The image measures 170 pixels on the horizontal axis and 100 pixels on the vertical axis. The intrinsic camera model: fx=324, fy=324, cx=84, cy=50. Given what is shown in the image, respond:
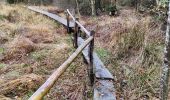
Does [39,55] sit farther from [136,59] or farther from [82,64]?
[136,59]

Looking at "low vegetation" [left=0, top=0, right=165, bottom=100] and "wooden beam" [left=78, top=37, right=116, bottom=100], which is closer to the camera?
"wooden beam" [left=78, top=37, right=116, bottom=100]

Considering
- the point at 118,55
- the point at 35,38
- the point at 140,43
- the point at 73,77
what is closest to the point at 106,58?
the point at 118,55

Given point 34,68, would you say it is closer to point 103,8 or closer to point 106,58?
point 106,58

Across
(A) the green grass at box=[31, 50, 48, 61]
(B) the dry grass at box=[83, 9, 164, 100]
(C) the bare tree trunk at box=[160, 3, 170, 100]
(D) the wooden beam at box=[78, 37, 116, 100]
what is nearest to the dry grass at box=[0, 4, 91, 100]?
(A) the green grass at box=[31, 50, 48, 61]

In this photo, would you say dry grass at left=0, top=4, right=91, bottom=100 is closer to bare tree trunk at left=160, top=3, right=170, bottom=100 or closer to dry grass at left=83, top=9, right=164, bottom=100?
dry grass at left=83, top=9, right=164, bottom=100

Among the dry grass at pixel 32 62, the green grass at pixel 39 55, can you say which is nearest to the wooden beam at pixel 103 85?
the dry grass at pixel 32 62

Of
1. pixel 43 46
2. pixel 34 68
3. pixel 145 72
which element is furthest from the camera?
pixel 43 46

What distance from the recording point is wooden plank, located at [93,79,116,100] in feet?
14.2

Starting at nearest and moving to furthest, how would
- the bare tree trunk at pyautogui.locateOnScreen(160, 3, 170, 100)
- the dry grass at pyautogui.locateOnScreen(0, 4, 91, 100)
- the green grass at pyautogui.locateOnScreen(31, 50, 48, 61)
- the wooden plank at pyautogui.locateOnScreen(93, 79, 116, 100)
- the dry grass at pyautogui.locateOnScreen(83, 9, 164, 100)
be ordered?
the bare tree trunk at pyautogui.locateOnScreen(160, 3, 170, 100) → the wooden plank at pyautogui.locateOnScreen(93, 79, 116, 100) → the dry grass at pyautogui.locateOnScreen(83, 9, 164, 100) → the dry grass at pyautogui.locateOnScreen(0, 4, 91, 100) → the green grass at pyautogui.locateOnScreen(31, 50, 48, 61)

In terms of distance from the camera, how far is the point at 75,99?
15.0ft

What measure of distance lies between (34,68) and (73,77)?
958mm

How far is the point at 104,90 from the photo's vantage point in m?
4.55

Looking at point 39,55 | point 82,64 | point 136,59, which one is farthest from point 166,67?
point 39,55

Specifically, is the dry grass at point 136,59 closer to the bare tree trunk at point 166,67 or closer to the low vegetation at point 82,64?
the low vegetation at point 82,64
